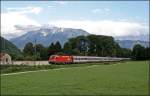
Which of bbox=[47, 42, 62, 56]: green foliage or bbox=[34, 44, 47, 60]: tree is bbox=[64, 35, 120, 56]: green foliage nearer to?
bbox=[47, 42, 62, 56]: green foliage

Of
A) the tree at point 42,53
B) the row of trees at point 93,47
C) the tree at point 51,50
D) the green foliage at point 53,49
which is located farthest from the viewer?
the row of trees at point 93,47

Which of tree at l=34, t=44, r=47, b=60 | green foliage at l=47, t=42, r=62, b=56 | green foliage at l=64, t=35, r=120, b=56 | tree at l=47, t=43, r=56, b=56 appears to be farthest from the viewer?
green foliage at l=64, t=35, r=120, b=56

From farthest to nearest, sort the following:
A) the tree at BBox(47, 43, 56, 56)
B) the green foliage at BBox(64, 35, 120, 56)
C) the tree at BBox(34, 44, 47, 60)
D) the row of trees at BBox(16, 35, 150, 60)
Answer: the green foliage at BBox(64, 35, 120, 56)
the row of trees at BBox(16, 35, 150, 60)
the tree at BBox(47, 43, 56, 56)
the tree at BBox(34, 44, 47, 60)

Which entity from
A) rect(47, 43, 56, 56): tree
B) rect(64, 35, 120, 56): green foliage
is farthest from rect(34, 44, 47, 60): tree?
rect(64, 35, 120, 56): green foliage

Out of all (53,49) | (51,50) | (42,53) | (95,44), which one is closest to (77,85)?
(42,53)

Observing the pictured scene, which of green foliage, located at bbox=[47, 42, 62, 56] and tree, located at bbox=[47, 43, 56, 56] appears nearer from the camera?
tree, located at bbox=[47, 43, 56, 56]

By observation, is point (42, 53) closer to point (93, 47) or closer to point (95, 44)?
point (93, 47)

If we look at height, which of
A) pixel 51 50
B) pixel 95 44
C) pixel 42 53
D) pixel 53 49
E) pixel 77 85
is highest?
pixel 95 44

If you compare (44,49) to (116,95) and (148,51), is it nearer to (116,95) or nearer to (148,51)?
(148,51)

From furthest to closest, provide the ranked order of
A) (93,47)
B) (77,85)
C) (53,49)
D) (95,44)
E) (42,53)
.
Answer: (93,47), (95,44), (53,49), (42,53), (77,85)

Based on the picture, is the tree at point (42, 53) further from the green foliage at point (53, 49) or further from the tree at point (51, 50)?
the green foliage at point (53, 49)

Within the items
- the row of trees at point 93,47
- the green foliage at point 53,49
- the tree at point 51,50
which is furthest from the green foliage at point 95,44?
the tree at point 51,50

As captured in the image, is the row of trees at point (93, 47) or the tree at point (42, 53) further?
the row of trees at point (93, 47)

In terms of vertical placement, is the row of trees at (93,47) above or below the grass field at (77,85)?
above
